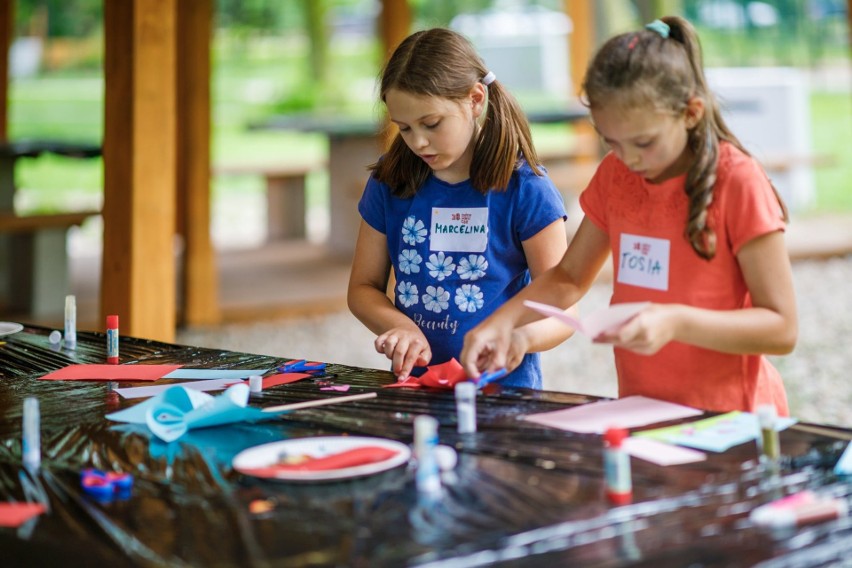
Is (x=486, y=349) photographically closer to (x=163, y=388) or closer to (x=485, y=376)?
(x=485, y=376)

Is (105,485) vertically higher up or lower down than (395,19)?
lower down

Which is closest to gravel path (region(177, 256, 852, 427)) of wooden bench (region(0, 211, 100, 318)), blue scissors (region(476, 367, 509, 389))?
wooden bench (region(0, 211, 100, 318))

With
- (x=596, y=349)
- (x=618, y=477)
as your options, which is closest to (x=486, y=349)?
(x=618, y=477)

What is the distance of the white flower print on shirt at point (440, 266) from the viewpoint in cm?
233

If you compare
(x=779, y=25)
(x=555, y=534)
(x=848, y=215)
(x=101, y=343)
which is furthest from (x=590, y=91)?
(x=779, y=25)

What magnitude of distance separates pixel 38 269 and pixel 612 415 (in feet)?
16.8

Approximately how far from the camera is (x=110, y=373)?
7.21ft

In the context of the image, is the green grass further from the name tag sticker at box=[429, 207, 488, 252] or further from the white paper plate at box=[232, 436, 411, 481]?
the white paper plate at box=[232, 436, 411, 481]

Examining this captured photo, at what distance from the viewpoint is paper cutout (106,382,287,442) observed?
171 centimetres

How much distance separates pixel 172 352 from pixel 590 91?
1153 mm

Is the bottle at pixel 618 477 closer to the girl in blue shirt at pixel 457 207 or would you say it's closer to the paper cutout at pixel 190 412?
the paper cutout at pixel 190 412

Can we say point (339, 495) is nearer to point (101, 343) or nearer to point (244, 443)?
point (244, 443)

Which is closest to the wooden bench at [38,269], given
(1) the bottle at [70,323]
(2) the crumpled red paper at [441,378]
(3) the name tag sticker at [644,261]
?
(1) the bottle at [70,323]

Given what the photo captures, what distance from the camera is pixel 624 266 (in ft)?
6.33
